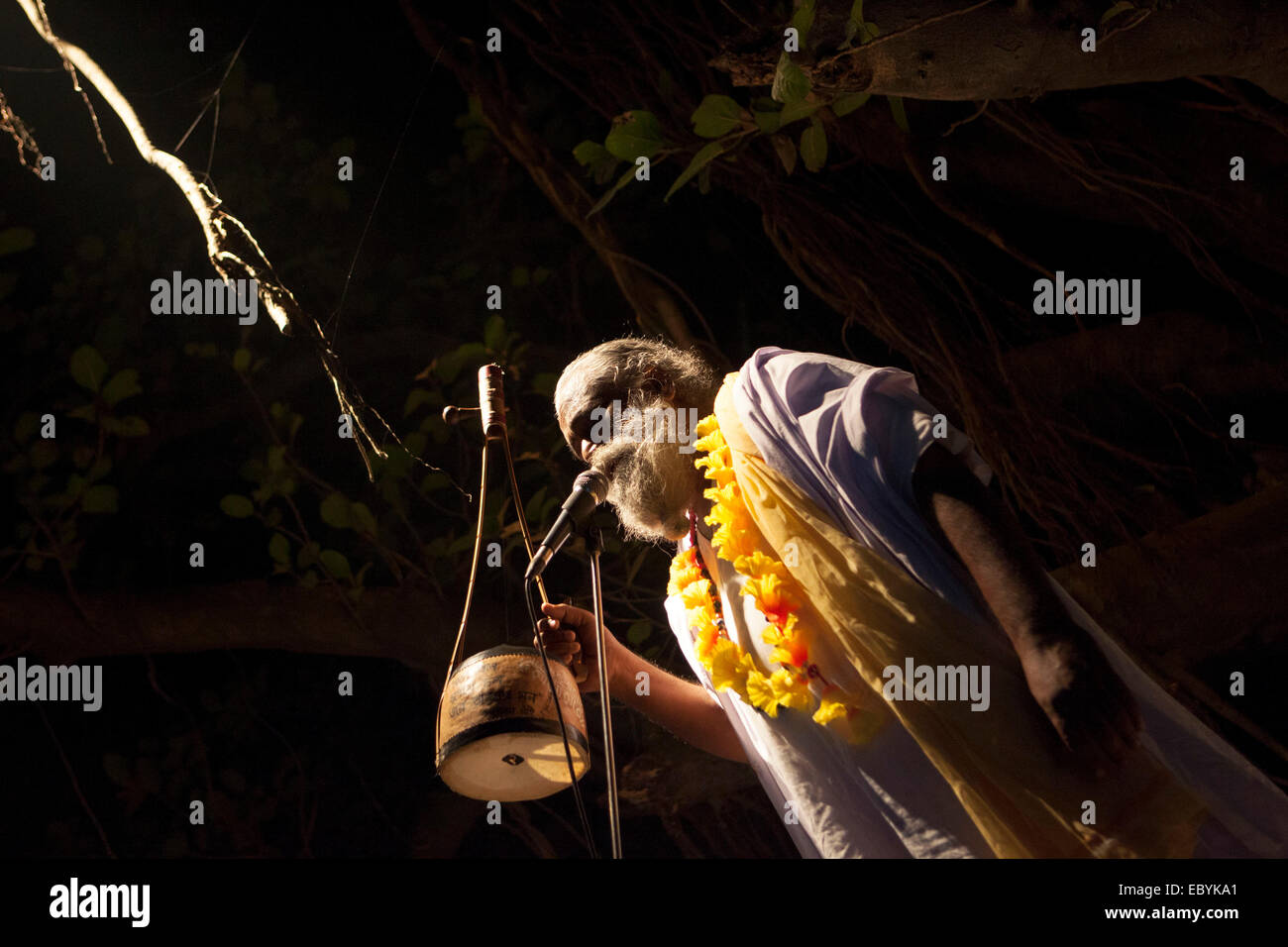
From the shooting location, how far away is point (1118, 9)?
1356 mm

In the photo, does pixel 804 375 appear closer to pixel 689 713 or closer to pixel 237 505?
pixel 689 713

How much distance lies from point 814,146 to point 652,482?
24.4 inches

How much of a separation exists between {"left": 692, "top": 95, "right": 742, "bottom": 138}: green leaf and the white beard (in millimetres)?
452

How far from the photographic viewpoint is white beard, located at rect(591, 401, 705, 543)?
68.1 inches

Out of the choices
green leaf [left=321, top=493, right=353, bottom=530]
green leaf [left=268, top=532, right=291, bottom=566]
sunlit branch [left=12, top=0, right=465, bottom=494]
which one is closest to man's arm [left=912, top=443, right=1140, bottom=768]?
sunlit branch [left=12, top=0, right=465, bottom=494]

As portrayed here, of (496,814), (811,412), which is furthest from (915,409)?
(496,814)

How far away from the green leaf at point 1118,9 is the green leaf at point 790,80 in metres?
0.41

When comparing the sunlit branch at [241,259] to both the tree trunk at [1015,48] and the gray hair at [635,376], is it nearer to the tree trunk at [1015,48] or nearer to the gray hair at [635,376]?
the gray hair at [635,376]

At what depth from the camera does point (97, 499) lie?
8.34 feet

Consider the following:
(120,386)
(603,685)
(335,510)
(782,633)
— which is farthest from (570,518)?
(120,386)

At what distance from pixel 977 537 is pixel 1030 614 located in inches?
4.5

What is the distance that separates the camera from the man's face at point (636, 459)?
173 centimetres
